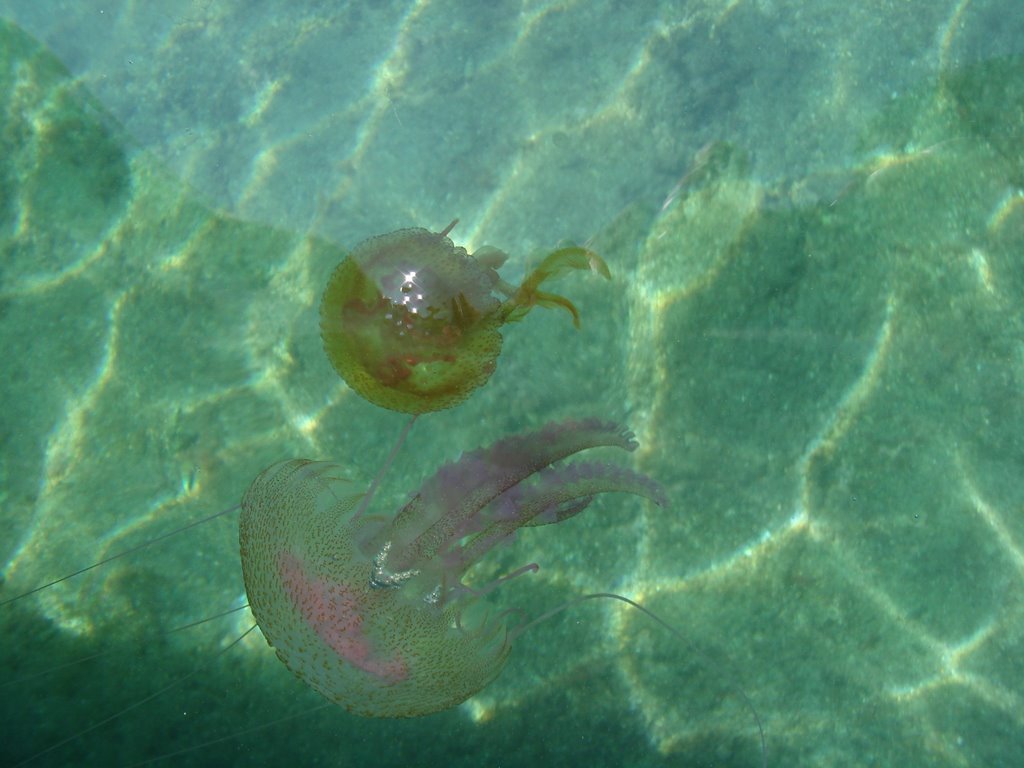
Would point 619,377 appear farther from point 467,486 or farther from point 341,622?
point 341,622

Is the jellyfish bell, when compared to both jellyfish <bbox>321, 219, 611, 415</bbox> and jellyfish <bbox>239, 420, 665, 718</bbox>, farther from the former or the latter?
jellyfish <bbox>321, 219, 611, 415</bbox>

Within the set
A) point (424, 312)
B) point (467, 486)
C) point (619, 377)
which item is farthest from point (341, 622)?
point (619, 377)

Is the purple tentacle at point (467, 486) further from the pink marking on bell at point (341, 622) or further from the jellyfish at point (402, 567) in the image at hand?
the pink marking on bell at point (341, 622)

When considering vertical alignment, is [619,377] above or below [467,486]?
below

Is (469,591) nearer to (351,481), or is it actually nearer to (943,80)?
(351,481)

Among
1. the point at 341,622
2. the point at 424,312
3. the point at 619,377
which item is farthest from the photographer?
the point at 619,377

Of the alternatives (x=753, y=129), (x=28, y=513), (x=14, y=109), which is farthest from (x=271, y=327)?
(x=753, y=129)
